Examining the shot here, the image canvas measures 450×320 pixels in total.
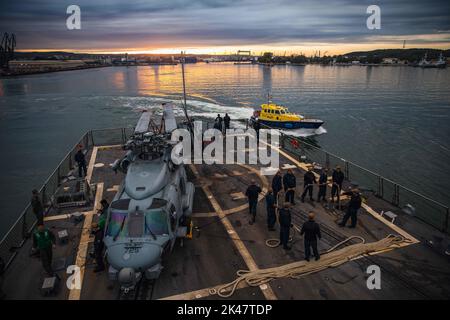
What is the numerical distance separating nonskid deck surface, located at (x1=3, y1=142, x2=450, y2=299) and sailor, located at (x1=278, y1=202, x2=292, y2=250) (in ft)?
1.05

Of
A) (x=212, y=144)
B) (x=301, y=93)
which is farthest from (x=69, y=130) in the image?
(x=301, y=93)

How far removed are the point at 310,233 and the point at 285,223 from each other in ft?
3.41

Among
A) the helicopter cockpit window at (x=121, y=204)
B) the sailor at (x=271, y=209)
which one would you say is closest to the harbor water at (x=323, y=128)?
the helicopter cockpit window at (x=121, y=204)

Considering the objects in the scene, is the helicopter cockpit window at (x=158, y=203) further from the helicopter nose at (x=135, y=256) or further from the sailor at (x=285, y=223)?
the sailor at (x=285, y=223)

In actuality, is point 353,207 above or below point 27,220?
above

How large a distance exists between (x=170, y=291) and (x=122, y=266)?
5.35 ft

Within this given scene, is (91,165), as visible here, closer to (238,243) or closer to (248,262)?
(238,243)

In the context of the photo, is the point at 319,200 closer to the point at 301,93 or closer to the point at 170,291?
the point at 170,291

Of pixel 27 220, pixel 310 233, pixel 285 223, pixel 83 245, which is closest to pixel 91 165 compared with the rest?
pixel 27 220

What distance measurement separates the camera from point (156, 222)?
9.80m

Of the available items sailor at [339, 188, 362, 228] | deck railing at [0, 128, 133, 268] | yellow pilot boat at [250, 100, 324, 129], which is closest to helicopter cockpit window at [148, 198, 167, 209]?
deck railing at [0, 128, 133, 268]

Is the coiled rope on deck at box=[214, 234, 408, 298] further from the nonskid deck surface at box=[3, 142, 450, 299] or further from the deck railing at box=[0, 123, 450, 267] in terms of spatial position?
the deck railing at box=[0, 123, 450, 267]

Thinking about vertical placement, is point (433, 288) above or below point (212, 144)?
below
